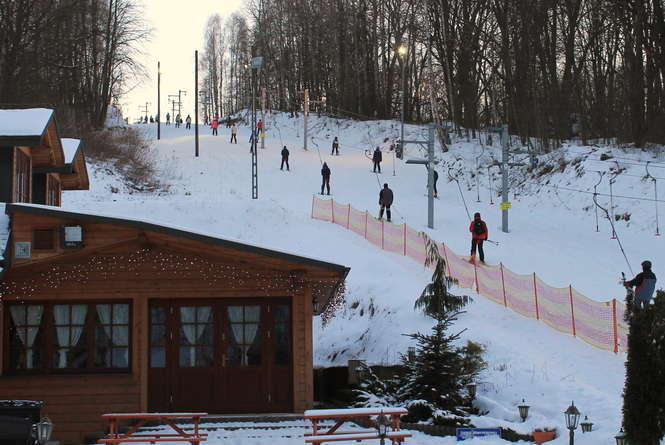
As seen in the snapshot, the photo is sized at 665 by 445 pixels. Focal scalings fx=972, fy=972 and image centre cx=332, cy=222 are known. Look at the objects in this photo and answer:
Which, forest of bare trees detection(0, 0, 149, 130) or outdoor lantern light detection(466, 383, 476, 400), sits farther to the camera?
forest of bare trees detection(0, 0, 149, 130)

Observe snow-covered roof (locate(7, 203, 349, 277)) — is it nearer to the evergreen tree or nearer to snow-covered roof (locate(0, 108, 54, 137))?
snow-covered roof (locate(0, 108, 54, 137))

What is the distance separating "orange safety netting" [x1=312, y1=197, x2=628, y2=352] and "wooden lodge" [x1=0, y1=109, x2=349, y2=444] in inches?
228

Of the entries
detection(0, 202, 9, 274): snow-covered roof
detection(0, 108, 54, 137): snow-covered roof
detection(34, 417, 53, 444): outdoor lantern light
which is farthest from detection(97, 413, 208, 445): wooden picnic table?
detection(0, 108, 54, 137): snow-covered roof

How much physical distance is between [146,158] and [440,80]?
2501cm

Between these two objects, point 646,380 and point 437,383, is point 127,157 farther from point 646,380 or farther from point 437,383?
point 646,380

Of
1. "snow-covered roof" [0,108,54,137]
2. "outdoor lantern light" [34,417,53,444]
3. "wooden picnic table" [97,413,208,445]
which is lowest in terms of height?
"wooden picnic table" [97,413,208,445]

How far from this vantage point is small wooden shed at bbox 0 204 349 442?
15477mm

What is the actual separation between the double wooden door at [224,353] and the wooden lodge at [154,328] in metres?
0.02

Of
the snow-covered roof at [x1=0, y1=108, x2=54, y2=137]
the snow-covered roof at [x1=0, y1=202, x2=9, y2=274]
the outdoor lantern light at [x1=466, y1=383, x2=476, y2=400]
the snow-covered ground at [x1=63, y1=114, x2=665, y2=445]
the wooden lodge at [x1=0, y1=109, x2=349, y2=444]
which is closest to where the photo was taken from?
the snow-covered roof at [x1=0, y1=202, x2=9, y2=274]

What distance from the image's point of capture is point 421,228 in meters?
35.2

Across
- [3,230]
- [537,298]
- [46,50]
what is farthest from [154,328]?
[46,50]

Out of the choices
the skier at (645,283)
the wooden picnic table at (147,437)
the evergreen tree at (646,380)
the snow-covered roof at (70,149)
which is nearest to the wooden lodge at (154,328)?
the wooden picnic table at (147,437)

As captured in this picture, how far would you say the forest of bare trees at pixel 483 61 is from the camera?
45344 millimetres

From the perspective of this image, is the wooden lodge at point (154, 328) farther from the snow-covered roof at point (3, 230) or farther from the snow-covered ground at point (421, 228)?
the snow-covered ground at point (421, 228)
